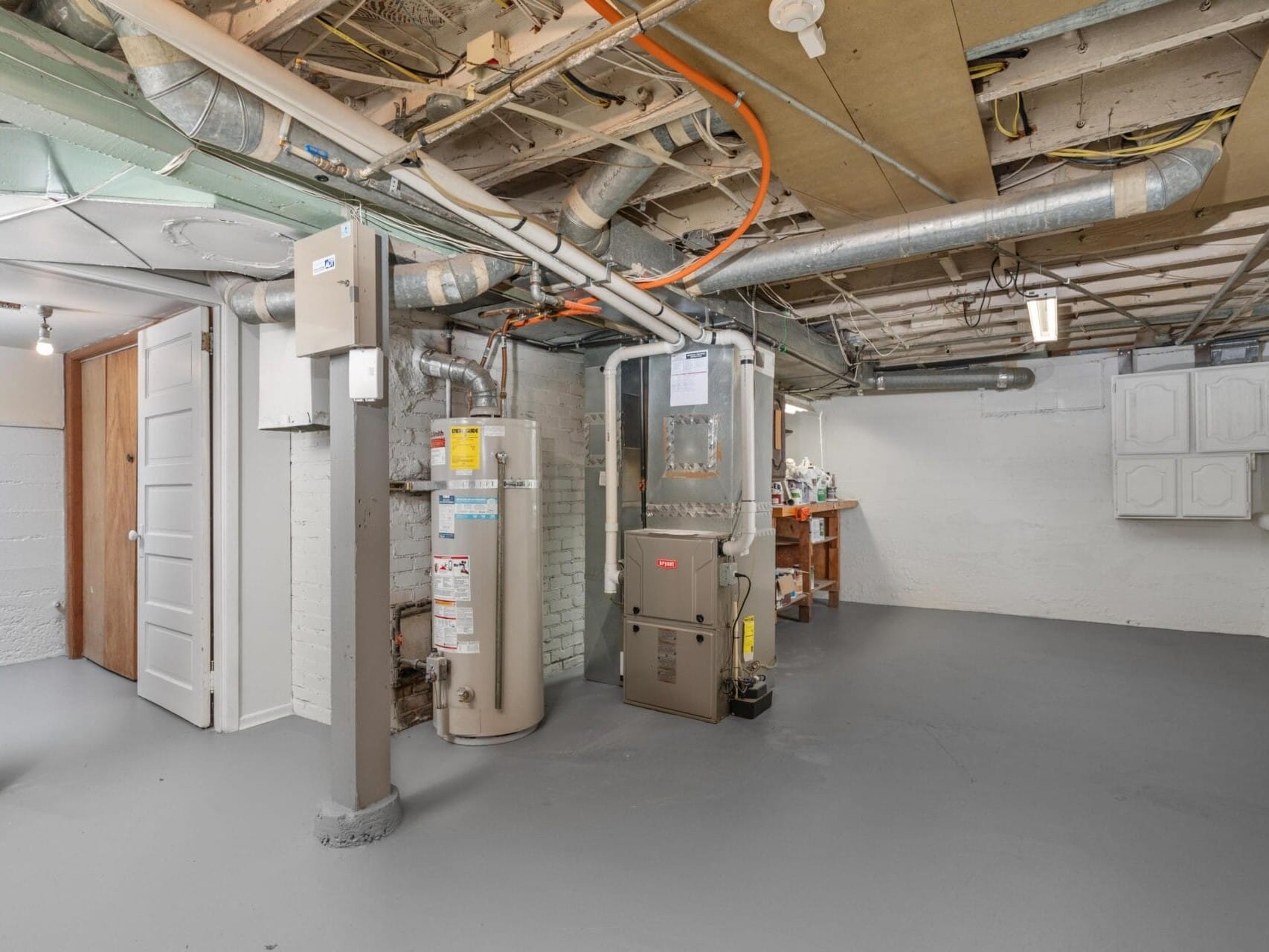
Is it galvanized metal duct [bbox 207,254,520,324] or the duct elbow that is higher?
the duct elbow

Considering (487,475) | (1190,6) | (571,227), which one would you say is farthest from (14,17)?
(1190,6)

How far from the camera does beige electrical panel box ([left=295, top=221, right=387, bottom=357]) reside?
83.9 inches

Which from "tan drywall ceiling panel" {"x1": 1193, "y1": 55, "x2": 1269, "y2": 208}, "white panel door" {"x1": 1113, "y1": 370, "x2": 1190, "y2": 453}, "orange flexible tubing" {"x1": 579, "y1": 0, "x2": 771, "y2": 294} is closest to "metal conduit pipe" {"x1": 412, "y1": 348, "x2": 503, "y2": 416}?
"orange flexible tubing" {"x1": 579, "y1": 0, "x2": 771, "y2": 294}

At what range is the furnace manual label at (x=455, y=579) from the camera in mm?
2988

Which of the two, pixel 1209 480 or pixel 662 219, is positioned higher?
pixel 662 219

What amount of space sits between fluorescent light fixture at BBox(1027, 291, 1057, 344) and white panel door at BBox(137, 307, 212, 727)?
167 inches

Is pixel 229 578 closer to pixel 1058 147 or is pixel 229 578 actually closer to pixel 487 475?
pixel 487 475

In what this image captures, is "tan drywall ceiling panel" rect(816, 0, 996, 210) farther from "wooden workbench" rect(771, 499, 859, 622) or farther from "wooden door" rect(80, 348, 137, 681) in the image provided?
"wooden door" rect(80, 348, 137, 681)

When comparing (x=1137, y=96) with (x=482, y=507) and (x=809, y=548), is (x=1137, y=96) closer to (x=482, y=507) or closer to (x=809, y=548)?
(x=482, y=507)

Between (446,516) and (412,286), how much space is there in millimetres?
1035

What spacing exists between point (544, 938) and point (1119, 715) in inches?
126

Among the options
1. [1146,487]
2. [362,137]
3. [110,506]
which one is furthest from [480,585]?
[1146,487]

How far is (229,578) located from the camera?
3201 mm

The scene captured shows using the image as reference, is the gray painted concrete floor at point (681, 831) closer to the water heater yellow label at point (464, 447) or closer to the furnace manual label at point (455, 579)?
the furnace manual label at point (455, 579)
